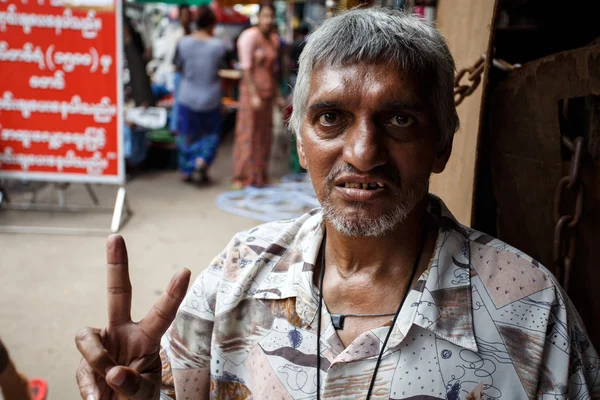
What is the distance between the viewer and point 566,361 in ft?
3.82

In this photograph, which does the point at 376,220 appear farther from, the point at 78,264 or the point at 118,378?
the point at 78,264

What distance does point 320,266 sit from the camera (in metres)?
1.44

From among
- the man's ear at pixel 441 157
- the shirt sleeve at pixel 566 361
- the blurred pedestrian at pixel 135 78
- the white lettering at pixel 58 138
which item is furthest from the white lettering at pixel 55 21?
the shirt sleeve at pixel 566 361

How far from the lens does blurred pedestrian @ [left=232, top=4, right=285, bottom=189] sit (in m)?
6.07

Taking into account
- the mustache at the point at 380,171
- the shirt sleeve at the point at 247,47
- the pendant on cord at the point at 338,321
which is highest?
the shirt sleeve at the point at 247,47

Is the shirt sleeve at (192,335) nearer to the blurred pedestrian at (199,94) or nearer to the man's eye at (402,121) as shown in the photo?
the man's eye at (402,121)

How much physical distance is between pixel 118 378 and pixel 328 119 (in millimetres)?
685

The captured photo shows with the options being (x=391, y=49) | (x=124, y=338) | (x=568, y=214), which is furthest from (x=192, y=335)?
(x=568, y=214)

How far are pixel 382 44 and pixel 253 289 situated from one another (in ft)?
2.08

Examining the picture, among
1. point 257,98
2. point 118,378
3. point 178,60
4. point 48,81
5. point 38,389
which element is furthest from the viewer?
point 178,60

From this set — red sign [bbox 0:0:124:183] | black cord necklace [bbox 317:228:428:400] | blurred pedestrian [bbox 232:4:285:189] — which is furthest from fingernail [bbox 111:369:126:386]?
blurred pedestrian [bbox 232:4:285:189]

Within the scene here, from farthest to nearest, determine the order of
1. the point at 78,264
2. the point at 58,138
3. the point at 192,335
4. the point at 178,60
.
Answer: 1. the point at 178,60
2. the point at 58,138
3. the point at 78,264
4. the point at 192,335

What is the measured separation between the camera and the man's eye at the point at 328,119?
1.29 m

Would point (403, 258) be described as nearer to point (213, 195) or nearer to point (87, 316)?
point (87, 316)
